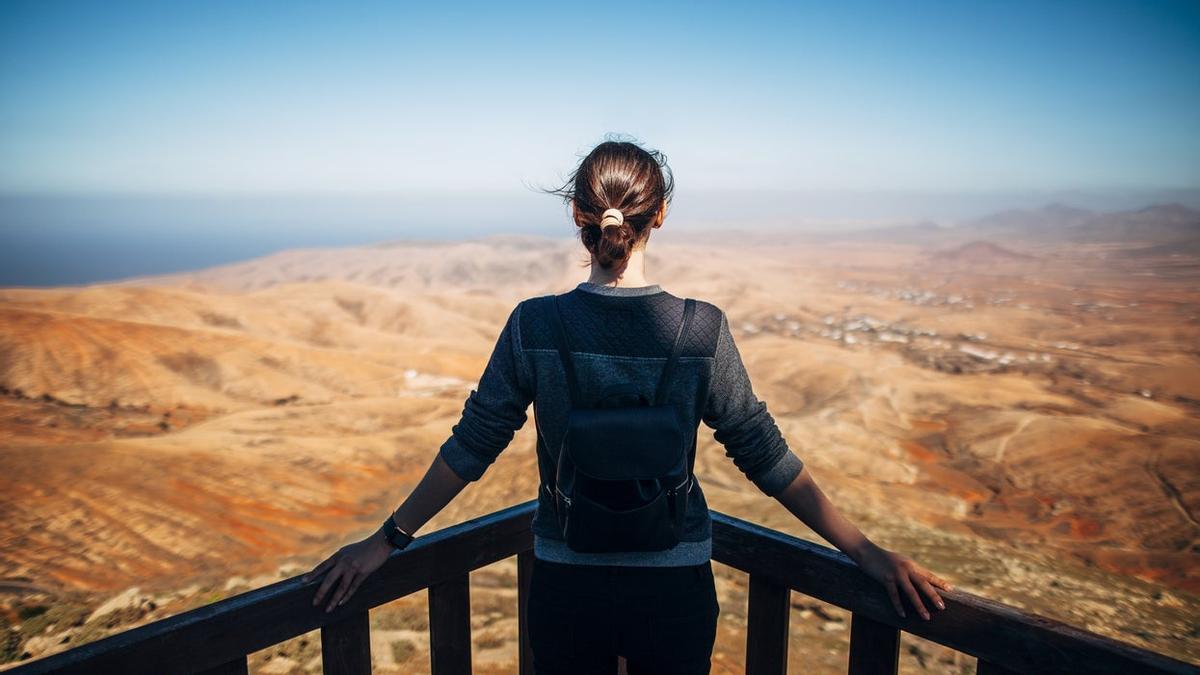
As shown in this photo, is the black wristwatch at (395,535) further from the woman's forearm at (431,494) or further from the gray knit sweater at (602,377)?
the gray knit sweater at (602,377)

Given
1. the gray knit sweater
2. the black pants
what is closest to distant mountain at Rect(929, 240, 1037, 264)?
the gray knit sweater

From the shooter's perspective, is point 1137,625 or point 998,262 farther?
point 998,262

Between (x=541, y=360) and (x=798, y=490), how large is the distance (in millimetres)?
625

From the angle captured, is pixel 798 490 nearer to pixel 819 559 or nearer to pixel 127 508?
pixel 819 559

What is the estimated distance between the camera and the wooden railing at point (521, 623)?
1313 mm

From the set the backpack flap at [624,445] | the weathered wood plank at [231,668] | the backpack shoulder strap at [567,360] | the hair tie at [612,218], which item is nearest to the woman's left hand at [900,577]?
the backpack flap at [624,445]

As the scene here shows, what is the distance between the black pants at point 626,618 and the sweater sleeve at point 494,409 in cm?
27

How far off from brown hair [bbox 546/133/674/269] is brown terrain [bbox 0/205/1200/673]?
152cm

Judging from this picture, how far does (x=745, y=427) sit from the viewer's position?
152 centimetres

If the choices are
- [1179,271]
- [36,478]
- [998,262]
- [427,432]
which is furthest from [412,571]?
[998,262]

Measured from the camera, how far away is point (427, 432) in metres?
9.90

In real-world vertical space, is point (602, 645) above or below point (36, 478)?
above

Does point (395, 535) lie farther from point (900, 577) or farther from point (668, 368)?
point (900, 577)

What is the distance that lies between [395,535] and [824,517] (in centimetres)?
92
